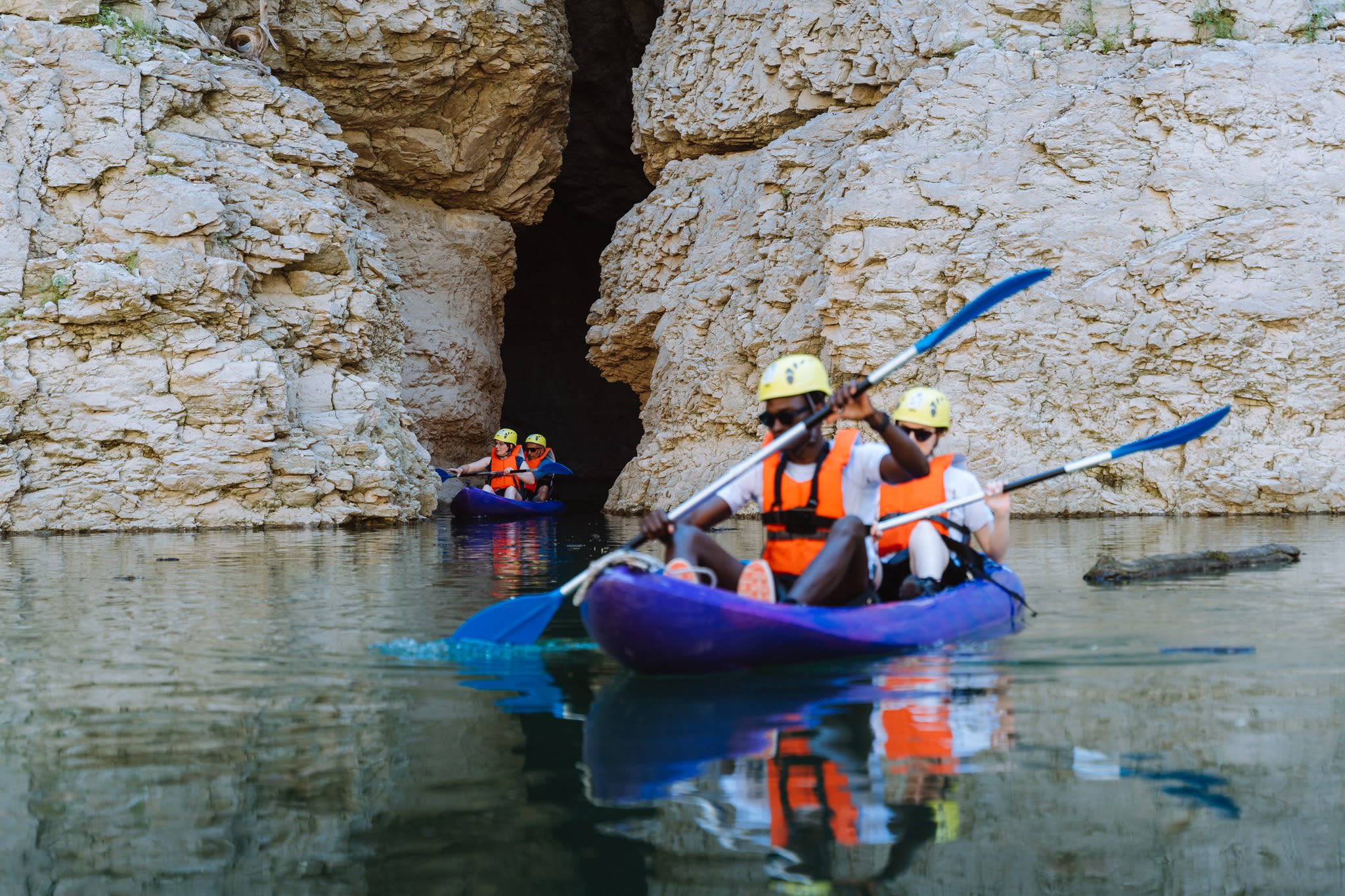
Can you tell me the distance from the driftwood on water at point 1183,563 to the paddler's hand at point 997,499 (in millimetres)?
1577

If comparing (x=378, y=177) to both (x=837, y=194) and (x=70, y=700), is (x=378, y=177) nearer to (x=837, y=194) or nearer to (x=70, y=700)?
(x=837, y=194)

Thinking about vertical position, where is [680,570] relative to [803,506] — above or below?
below

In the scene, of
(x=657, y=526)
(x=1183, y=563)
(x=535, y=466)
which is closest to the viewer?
(x=657, y=526)

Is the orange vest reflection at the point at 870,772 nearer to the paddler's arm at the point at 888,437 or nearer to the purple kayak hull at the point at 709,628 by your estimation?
the purple kayak hull at the point at 709,628

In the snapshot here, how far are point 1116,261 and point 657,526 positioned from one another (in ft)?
38.8

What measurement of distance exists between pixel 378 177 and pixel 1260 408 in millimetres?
13991

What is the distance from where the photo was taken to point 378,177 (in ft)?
69.1

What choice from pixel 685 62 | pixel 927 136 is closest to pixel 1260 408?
pixel 927 136

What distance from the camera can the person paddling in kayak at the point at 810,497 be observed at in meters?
5.03

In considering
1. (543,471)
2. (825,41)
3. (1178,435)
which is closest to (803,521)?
(1178,435)

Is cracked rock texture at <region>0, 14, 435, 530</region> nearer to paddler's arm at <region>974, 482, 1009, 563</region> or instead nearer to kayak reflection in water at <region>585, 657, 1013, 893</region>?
paddler's arm at <region>974, 482, 1009, 563</region>

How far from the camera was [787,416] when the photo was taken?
5.38 meters

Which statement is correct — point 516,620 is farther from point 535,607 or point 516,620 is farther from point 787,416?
point 787,416

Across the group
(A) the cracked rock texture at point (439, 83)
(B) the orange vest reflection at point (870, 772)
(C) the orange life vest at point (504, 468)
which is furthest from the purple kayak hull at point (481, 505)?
(B) the orange vest reflection at point (870, 772)
